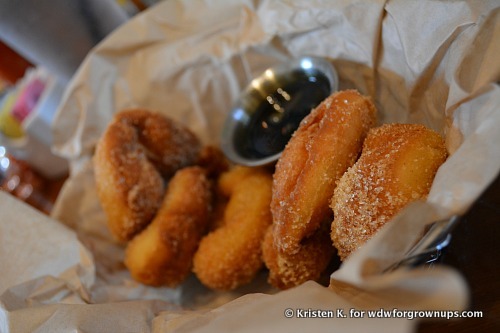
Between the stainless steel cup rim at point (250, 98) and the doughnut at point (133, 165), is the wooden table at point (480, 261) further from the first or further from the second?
the doughnut at point (133, 165)

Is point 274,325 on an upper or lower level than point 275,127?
upper

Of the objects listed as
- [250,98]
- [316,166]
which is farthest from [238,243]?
[250,98]

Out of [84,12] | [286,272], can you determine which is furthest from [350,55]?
[84,12]

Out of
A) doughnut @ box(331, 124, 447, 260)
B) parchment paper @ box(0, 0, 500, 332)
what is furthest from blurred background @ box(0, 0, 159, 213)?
doughnut @ box(331, 124, 447, 260)

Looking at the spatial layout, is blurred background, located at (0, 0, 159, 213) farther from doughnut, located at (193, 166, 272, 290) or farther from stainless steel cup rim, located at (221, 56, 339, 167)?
doughnut, located at (193, 166, 272, 290)

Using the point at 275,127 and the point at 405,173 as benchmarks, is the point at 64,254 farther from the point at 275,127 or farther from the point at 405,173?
the point at 405,173

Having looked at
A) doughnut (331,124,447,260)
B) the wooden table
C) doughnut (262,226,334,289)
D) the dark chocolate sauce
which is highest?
doughnut (331,124,447,260)

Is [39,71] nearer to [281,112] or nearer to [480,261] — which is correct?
[281,112]
